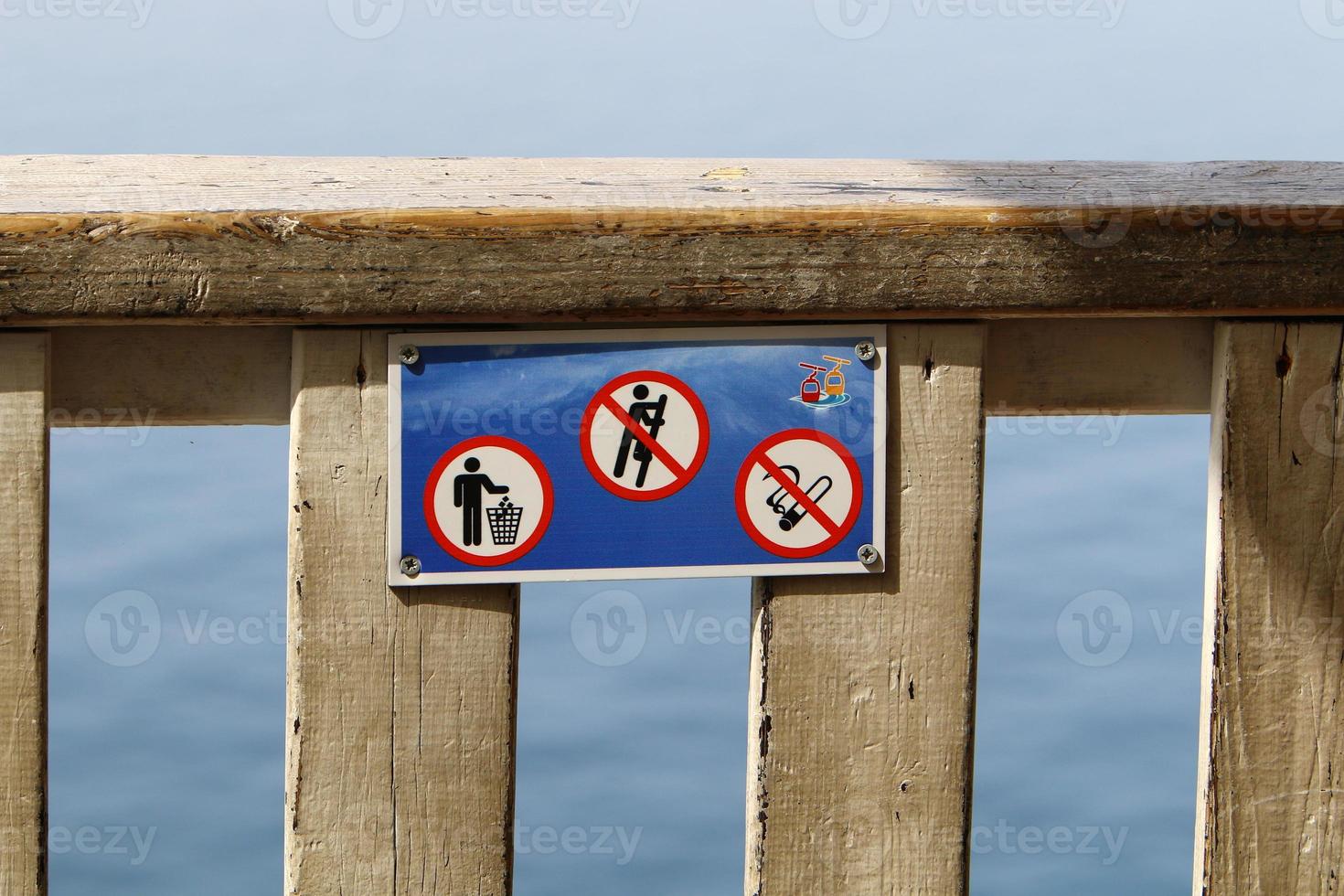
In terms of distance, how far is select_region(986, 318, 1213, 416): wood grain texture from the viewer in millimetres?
1403

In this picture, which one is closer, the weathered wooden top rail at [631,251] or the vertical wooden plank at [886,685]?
the weathered wooden top rail at [631,251]

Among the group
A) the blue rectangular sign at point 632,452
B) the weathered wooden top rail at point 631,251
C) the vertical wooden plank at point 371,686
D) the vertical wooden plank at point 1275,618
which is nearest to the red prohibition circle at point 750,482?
the blue rectangular sign at point 632,452

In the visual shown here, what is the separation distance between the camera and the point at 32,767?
1.33 m

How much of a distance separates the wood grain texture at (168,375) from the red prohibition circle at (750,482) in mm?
424

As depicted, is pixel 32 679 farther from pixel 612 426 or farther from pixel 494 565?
pixel 612 426

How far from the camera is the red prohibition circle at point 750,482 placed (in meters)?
1.35

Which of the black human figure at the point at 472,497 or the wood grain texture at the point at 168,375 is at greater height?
the wood grain texture at the point at 168,375

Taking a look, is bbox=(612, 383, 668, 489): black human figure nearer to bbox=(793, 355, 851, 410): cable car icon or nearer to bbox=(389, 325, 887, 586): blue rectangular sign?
bbox=(389, 325, 887, 586): blue rectangular sign

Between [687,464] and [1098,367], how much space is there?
0.41 m

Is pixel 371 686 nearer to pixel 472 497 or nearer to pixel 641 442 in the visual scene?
pixel 472 497

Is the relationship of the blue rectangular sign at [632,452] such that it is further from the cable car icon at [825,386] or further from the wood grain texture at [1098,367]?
the wood grain texture at [1098,367]

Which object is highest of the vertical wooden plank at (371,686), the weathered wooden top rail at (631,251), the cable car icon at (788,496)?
the weathered wooden top rail at (631,251)

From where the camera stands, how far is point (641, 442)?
1340mm

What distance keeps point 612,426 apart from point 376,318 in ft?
0.76
